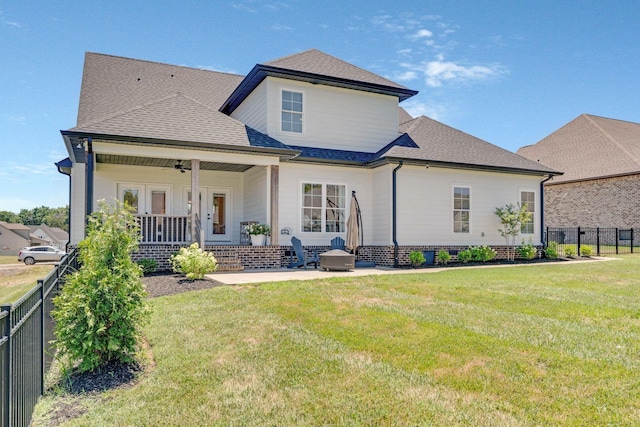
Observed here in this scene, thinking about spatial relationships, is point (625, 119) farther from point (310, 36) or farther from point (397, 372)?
point (397, 372)

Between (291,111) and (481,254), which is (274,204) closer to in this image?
(291,111)

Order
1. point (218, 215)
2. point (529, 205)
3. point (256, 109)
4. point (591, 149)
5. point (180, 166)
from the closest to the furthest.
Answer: point (180, 166), point (256, 109), point (218, 215), point (529, 205), point (591, 149)

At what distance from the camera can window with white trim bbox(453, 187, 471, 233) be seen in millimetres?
16766

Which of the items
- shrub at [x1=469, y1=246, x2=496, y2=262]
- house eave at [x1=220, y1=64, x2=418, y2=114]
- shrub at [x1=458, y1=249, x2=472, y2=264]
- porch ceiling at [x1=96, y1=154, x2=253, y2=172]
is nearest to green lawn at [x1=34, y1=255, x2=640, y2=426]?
porch ceiling at [x1=96, y1=154, x2=253, y2=172]

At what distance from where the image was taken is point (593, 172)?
27766 millimetres

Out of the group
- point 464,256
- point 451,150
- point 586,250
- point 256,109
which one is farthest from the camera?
point 586,250

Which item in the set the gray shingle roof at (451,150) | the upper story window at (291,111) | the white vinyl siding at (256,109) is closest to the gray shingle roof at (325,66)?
the upper story window at (291,111)

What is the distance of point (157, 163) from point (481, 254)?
1179 centimetres

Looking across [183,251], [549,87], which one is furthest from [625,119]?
[183,251]

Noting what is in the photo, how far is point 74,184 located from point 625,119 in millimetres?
35313

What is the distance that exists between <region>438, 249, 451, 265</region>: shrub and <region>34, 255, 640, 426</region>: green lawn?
7.27 metres

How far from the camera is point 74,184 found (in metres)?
15.4


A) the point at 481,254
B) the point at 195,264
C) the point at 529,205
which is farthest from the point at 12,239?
the point at 529,205

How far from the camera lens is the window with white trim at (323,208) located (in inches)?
616
